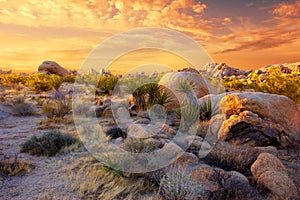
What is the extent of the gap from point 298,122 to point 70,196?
23.1ft

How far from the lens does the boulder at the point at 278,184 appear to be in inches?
171

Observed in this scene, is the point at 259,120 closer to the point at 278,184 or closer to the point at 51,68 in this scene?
the point at 278,184

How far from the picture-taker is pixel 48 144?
6.84 metres

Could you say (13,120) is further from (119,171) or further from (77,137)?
(119,171)

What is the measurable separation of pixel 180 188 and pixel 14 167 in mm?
3651

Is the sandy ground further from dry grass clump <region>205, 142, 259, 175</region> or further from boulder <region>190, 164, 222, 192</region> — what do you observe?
dry grass clump <region>205, 142, 259, 175</region>

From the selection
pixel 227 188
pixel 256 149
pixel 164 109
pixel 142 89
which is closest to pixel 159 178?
pixel 227 188

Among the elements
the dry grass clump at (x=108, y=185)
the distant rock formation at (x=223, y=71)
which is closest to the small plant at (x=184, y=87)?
the dry grass clump at (x=108, y=185)

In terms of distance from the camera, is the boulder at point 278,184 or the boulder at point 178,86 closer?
the boulder at point 278,184

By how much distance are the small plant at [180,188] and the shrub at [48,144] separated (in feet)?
11.5


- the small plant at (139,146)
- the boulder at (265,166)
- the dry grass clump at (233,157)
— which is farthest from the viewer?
the small plant at (139,146)

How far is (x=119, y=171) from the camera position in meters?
5.04

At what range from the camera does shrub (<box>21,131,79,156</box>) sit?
21.5 feet

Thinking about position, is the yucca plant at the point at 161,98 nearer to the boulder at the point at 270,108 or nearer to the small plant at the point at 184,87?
the small plant at the point at 184,87
